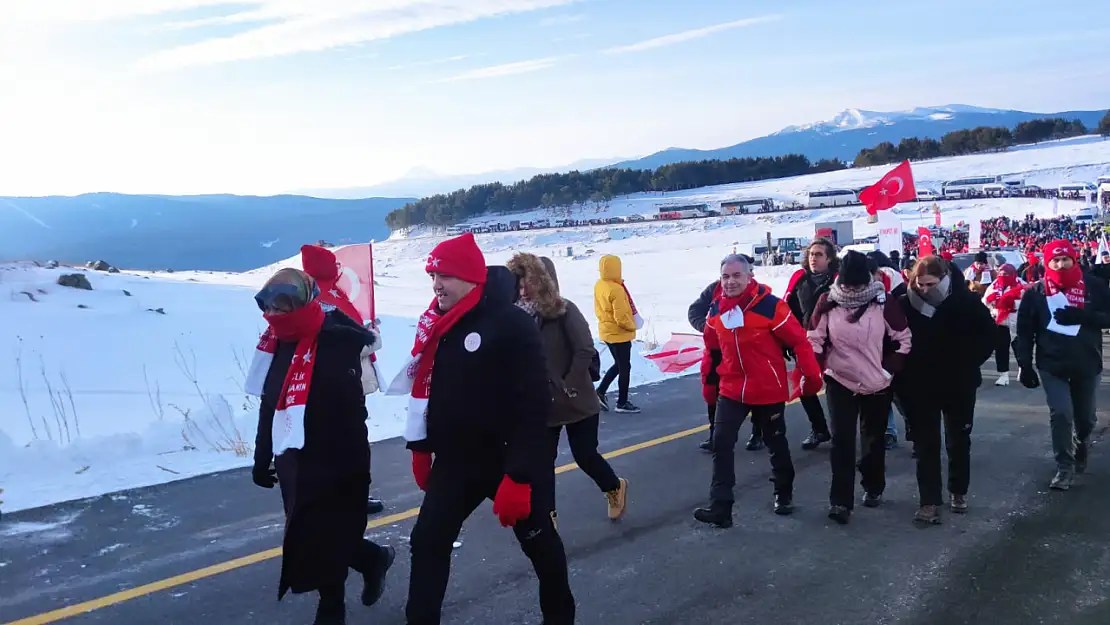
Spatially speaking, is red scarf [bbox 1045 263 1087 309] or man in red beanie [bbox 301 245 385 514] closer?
man in red beanie [bbox 301 245 385 514]

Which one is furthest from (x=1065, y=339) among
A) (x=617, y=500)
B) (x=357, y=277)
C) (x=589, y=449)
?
(x=357, y=277)

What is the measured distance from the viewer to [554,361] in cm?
553

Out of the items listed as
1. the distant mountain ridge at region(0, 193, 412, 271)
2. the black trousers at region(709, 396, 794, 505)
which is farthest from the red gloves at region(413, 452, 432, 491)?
the distant mountain ridge at region(0, 193, 412, 271)

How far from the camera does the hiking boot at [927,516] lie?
18.9 ft

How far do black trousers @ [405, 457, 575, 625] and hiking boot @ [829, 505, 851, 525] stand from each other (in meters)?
2.72

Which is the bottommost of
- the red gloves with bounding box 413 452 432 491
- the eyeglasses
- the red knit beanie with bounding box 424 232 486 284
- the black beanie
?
the red gloves with bounding box 413 452 432 491

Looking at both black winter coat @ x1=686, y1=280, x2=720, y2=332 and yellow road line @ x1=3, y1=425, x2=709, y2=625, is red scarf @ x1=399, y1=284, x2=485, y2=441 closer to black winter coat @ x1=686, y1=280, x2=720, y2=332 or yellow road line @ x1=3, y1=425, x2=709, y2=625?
yellow road line @ x1=3, y1=425, x2=709, y2=625

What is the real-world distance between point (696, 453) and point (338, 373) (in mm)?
4703

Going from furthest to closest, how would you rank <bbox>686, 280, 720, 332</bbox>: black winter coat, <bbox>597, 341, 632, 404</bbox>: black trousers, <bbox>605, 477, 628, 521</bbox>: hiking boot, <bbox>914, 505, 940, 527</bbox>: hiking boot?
<bbox>597, 341, 632, 404</bbox>: black trousers → <bbox>686, 280, 720, 332</bbox>: black winter coat → <bbox>605, 477, 628, 521</bbox>: hiking boot → <bbox>914, 505, 940, 527</bbox>: hiking boot

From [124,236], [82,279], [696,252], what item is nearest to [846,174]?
[696,252]

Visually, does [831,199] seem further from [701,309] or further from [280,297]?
[280,297]

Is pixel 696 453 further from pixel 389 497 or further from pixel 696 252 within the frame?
pixel 696 252

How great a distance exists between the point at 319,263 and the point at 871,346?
12.8 ft

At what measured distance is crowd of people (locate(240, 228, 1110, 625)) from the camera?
139 inches
